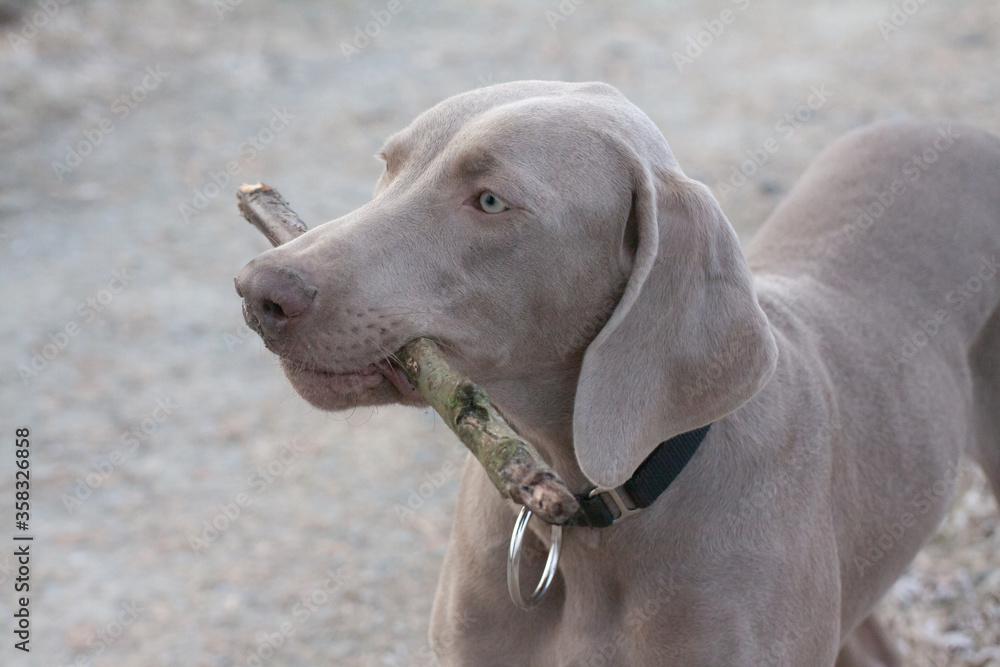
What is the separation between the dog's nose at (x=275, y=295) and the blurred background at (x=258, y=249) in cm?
69

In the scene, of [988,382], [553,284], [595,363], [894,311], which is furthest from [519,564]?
[988,382]

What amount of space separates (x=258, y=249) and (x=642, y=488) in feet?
15.4

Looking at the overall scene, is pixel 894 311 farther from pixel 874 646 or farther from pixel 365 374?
pixel 365 374

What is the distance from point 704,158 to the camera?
7.69 meters

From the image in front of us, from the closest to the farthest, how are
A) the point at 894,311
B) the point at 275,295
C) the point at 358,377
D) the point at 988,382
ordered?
the point at 275,295 → the point at 358,377 → the point at 894,311 → the point at 988,382

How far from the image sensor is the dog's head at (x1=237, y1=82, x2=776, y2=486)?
7.15 ft

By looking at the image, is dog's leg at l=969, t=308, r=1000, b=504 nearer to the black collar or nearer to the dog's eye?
the black collar

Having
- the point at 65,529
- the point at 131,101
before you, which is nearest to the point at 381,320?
the point at 65,529

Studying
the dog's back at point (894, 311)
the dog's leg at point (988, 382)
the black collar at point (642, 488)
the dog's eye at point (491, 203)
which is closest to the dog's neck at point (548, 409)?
the black collar at point (642, 488)

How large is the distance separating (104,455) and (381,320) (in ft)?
10.7

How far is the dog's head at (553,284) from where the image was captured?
85.8 inches

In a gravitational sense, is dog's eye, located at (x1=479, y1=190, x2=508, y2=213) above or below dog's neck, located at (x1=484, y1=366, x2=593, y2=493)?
above

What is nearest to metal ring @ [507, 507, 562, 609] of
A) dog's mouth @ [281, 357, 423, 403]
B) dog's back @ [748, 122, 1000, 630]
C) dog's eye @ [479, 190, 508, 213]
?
dog's mouth @ [281, 357, 423, 403]

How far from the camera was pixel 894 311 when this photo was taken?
10.2 ft
